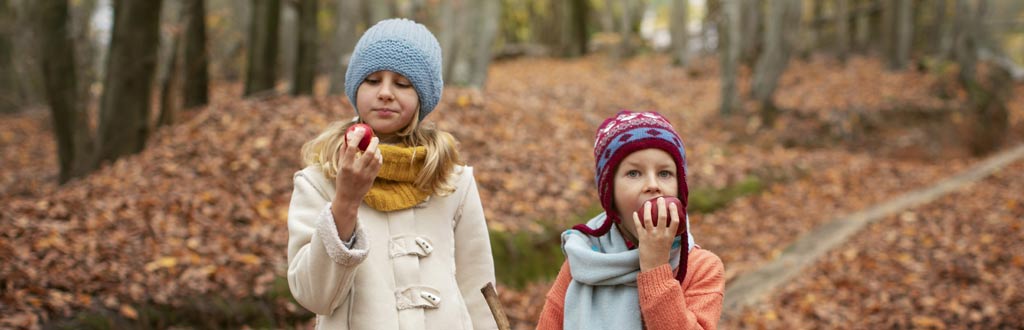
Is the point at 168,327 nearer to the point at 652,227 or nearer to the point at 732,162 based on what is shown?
the point at 652,227

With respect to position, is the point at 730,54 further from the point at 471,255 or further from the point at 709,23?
the point at 471,255

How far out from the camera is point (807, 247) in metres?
8.80

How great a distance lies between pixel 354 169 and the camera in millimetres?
2086

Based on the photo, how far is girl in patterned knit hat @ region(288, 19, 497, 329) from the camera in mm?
2477

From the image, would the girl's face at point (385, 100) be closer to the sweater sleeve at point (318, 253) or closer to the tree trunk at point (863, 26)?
the sweater sleeve at point (318, 253)

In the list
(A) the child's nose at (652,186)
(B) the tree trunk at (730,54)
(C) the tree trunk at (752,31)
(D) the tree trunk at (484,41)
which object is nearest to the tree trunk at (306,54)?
(D) the tree trunk at (484,41)

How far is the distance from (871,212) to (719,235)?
7.08 ft

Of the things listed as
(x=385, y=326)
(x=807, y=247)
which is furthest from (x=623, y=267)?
(x=807, y=247)

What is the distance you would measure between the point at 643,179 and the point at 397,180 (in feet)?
2.66

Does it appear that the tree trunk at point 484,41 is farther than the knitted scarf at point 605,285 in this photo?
Yes

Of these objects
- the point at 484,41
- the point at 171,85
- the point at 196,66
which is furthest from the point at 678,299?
the point at 484,41

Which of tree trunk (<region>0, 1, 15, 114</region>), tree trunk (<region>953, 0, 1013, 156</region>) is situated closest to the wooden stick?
tree trunk (<region>953, 0, 1013, 156</region>)

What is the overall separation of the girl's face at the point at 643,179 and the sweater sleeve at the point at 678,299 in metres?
0.20

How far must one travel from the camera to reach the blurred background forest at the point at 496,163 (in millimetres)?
6297
